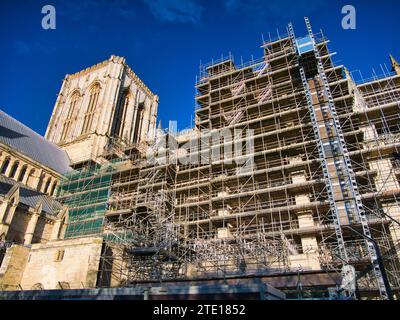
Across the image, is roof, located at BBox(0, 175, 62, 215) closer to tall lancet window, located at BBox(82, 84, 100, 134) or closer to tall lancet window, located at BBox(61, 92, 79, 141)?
tall lancet window, located at BBox(82, 84, 100, 134)

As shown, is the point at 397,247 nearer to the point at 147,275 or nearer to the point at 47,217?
the point at 147,275

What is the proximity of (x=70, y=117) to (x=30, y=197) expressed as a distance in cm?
2434

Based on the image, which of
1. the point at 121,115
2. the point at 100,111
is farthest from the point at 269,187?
the point at 121,115

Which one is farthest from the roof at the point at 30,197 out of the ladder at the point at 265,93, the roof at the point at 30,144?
the ladder at the point at 265,93

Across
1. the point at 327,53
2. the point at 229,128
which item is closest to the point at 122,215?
the point at 229,128

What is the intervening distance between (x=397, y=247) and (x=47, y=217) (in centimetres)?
3137

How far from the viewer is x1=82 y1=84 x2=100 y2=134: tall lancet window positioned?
4878cm

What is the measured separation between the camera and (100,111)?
48406 millimetres

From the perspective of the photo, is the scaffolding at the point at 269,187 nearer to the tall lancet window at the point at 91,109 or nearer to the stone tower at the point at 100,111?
the stone tower at the point at 100,111

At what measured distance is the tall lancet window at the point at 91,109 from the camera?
48.8 metres

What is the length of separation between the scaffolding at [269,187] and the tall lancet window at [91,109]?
1921 centimetres

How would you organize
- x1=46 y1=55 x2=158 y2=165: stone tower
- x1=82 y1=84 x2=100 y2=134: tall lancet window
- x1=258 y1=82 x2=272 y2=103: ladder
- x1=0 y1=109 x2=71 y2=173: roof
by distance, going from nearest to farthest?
x1=258 y1=82 x2=272 y2=103: ladder → x1=0 y1=109 x2=71 y2=173: roof → x1=46 y1=55 x2=158 y2=165: stone tower → x1=82 y1=84 x2=100 y2=134: tall lancet window


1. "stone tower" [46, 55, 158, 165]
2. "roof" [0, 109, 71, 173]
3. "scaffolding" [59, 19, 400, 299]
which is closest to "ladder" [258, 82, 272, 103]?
"scaffolding" [59, 19, 400, 299]
